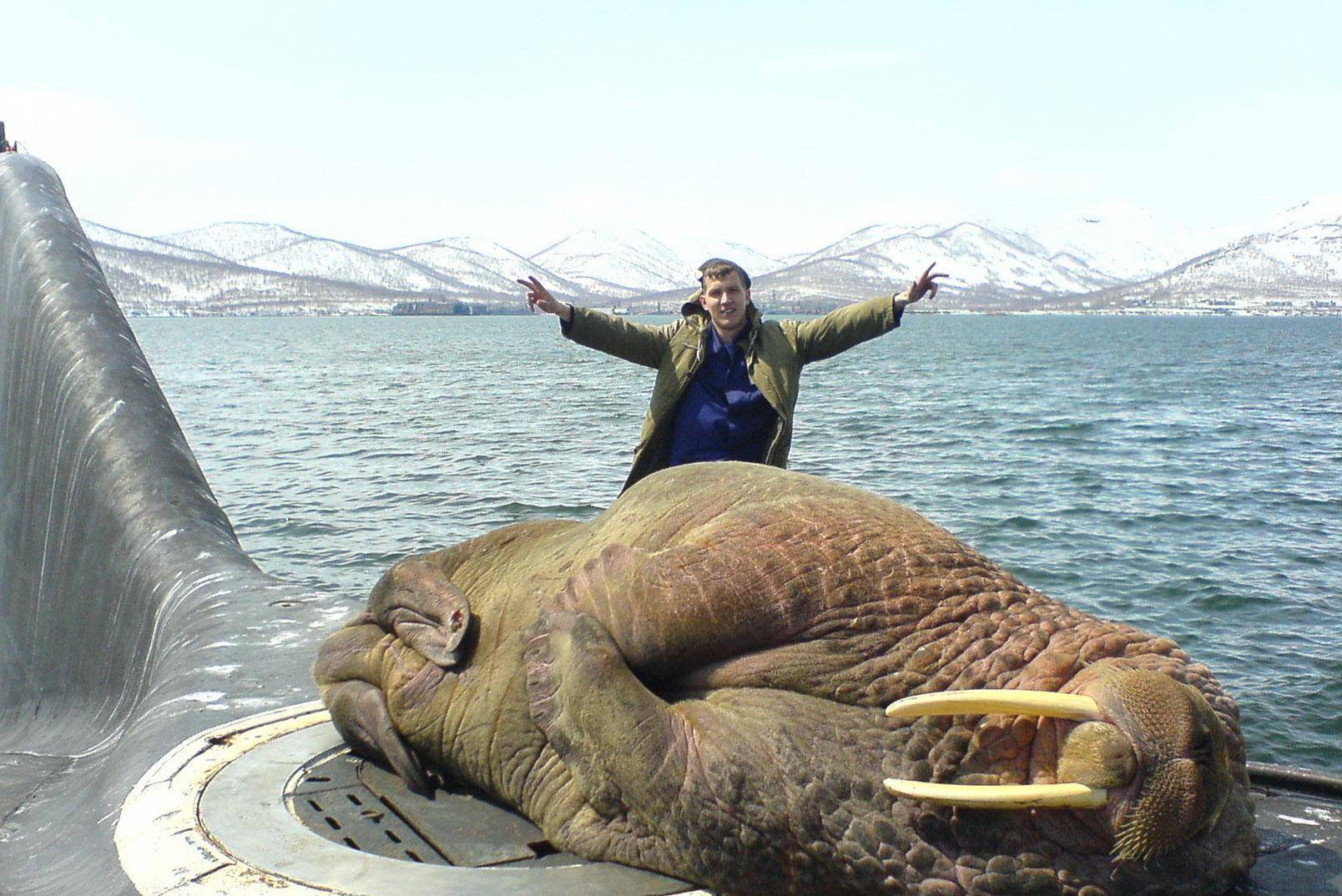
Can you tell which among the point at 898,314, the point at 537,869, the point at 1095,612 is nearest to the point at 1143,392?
the point at 1095,612

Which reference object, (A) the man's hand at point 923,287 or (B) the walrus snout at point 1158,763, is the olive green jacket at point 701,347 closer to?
(A) the man's hand at point 923,287

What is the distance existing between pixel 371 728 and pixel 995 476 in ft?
78.8

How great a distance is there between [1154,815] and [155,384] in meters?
A: 6.78

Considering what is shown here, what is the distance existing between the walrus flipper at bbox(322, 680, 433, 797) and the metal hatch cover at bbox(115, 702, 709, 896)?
58 mm

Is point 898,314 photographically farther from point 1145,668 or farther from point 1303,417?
point 1303,417

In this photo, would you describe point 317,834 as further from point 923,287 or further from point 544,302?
point 923,287

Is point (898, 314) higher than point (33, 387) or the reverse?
higher

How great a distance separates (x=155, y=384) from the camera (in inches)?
320

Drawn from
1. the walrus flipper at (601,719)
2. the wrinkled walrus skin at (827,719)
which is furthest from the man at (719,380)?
the walrus flipper at (601,719)

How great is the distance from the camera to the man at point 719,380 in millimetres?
5984

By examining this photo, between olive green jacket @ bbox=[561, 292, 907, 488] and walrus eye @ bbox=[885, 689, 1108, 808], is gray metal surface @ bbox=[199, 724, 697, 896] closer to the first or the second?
walrus eye @ bbox=[885, 689, 1108, 808]

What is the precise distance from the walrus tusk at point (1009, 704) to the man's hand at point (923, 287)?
3557 mm

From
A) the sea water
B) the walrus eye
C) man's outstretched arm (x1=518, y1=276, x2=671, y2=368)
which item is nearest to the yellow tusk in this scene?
the walrus eye

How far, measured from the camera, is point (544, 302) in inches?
251
